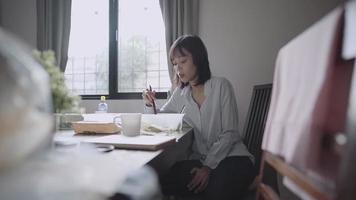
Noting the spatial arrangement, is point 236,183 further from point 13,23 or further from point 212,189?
point 13,23

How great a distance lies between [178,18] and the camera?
2879mm

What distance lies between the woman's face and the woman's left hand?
0.60m

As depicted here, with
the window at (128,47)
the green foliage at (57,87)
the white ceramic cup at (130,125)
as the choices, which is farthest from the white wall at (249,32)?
the green foliage at (57,87)

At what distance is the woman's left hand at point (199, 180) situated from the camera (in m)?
1.42

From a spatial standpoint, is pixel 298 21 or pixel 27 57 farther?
pixel 298 21

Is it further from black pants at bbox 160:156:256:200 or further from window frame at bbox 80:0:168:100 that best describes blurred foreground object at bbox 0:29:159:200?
window frame at bbox 80:0:168:100

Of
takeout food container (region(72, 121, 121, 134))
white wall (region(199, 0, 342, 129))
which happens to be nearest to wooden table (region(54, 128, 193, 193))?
takeout food container (region(72, 121, 121, 134))

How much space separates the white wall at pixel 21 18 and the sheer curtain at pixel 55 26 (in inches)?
6.3

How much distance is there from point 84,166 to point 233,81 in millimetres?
2543

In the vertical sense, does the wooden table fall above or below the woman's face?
below

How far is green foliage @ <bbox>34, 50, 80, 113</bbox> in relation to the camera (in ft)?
2.16

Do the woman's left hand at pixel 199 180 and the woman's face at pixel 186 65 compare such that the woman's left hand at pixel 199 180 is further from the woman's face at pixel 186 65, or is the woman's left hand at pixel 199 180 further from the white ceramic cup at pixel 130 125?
the woman's face at pixel 186 65

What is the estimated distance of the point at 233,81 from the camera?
2.90 metres

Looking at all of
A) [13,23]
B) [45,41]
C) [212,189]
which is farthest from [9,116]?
[13,23]
